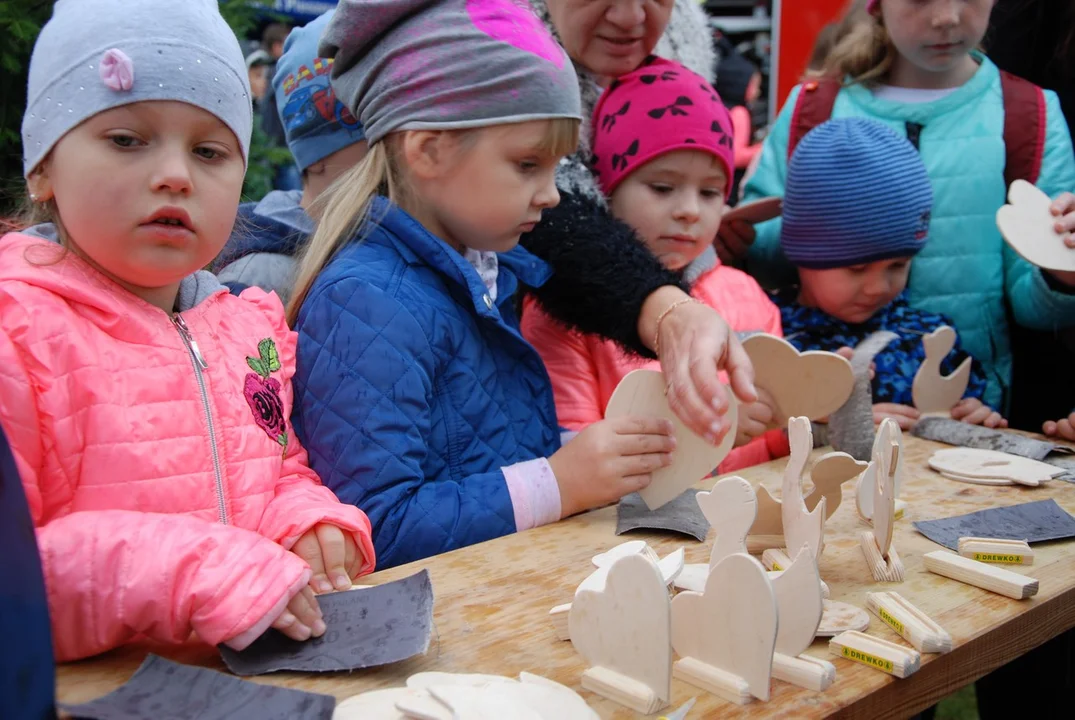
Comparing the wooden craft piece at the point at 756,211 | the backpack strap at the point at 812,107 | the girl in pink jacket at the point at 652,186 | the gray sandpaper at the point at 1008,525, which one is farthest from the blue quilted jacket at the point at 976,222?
the gray sandpaper at the point at 1008,525

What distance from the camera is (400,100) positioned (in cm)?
144

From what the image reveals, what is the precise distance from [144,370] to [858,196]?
1.53 m

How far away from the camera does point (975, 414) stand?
191cm

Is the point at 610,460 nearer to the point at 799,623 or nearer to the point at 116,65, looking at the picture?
the point at 799,623

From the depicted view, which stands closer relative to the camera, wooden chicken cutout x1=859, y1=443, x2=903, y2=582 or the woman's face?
wooden chicken cutout x1=859, y1=443, x2=903, y2=582

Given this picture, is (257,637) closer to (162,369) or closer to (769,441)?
(162,369)

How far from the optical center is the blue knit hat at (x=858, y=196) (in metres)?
2.01

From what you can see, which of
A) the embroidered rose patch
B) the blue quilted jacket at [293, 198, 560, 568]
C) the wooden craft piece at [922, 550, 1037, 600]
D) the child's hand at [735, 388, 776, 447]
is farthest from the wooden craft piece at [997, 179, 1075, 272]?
the embroidered rose patch

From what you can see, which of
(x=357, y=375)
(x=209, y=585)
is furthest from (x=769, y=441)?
(x=209, y=585)

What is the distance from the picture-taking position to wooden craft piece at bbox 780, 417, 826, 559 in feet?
3.55

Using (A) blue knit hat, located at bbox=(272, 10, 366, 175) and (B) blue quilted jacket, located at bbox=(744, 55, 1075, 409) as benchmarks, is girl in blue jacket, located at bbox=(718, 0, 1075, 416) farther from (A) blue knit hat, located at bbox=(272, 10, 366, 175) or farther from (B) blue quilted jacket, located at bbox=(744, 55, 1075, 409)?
(A) blue knit hat, located at bbox=(272, 10, 366, 175)

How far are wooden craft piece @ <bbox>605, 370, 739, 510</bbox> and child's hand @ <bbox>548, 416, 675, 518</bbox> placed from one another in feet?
0.05

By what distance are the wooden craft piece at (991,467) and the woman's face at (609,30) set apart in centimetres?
99

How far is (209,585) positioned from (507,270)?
0.86m
